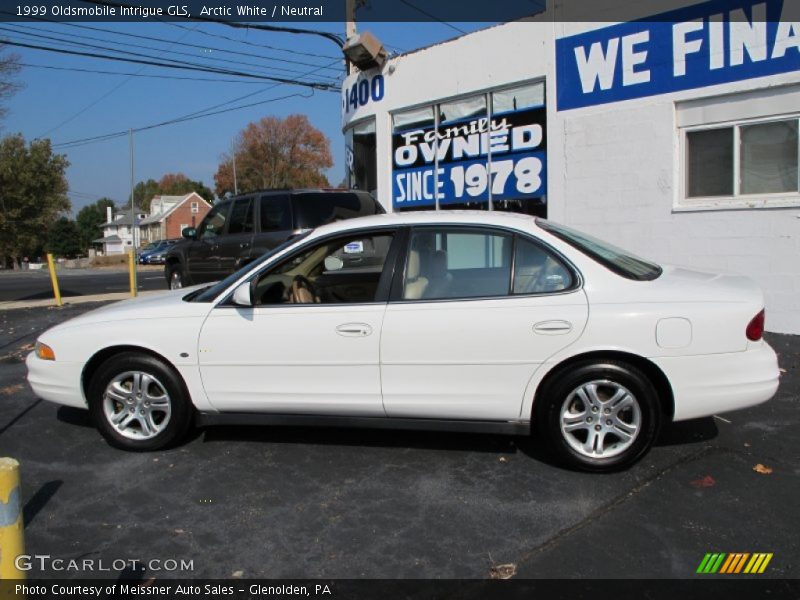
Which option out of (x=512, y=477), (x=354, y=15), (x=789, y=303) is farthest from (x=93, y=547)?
(x=354, y=15)

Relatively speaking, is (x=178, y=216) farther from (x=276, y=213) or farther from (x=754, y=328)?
(x=754, y=328)

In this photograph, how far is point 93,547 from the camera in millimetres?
3271

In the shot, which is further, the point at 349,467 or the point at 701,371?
the point at 349,467

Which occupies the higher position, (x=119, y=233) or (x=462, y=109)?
(x=119, y=233)

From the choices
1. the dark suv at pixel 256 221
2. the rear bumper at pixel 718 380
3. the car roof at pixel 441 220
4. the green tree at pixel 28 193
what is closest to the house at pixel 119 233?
the green tree at pixel 28 193

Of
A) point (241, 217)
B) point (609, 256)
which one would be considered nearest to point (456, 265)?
point (609, 256)

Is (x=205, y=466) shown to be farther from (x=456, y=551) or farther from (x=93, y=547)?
(x=456, y=551)

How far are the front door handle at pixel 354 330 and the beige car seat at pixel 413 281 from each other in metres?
0.31

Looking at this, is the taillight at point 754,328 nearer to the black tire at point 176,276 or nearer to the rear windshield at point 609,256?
the rear windshield at point 609,256

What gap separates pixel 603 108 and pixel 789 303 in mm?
3361

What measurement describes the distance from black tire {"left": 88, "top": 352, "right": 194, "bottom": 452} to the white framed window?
656 cm

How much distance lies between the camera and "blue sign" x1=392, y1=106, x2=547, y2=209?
9703 mm

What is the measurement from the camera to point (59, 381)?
14.8 feet

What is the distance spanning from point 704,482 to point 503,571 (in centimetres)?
158
